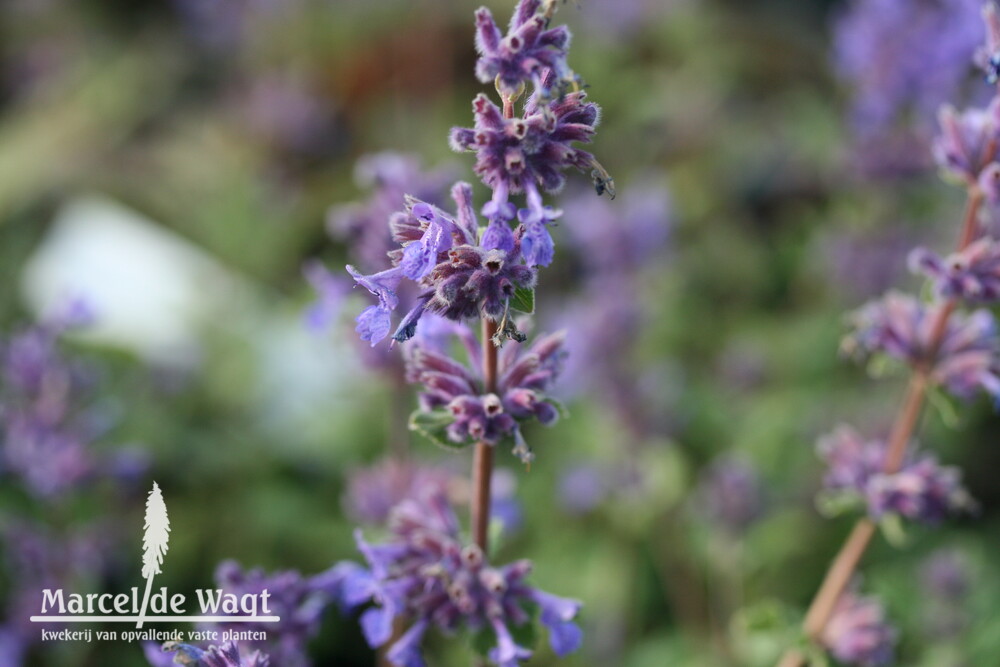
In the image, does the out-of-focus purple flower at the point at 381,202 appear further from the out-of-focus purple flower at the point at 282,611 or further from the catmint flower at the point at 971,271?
the catmint flower at the point at 971,271

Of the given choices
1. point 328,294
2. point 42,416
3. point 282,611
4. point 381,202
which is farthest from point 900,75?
point 42,416

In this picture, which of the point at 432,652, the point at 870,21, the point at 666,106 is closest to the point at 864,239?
the point at 870,21

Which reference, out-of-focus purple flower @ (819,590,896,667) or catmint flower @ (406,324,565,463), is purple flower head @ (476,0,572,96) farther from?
out-of-focus purple flower @ (819,590,896,667)

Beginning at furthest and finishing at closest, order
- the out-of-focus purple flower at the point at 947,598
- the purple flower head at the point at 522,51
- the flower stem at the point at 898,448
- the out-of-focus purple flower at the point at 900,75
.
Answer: the out-of-focus purple flower at the point at 900,75 → the out-of-focus purple flower at the point at 947,598 → the flower stem at the point at 898,448 → the purple flower head at the point at 522,51

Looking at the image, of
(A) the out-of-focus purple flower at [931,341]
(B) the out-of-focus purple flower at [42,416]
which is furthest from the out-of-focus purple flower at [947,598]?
(B) the out-of-focus purple flower at [42,416]

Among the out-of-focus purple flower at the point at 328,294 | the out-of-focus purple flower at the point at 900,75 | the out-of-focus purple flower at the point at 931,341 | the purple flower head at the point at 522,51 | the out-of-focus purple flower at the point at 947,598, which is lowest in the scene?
the out-of-focus purple flower at the point at 947,598

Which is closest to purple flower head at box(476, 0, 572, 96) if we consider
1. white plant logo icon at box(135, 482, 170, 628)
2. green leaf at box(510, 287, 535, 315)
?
green leaf at box(510, 287, 535, 315)

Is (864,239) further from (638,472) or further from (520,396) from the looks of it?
(520,396)
